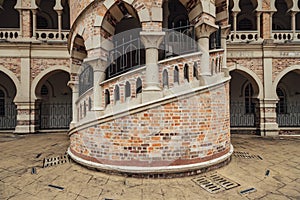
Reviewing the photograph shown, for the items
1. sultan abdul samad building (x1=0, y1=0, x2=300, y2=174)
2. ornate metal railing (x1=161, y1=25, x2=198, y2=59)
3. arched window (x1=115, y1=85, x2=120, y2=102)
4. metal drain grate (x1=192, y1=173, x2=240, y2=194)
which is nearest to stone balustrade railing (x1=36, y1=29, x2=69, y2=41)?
sultan abdul samad building (x1=0, y1=0, x2=300, y2=174)

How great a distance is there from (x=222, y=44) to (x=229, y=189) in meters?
4.24

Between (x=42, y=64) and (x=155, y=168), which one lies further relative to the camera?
(x=42, y=64)

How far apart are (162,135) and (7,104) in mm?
13970

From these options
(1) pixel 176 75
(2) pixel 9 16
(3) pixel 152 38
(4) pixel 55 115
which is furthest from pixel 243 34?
(2) pixel 9 16

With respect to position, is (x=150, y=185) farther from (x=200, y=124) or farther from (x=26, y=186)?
(x=26, y=186)

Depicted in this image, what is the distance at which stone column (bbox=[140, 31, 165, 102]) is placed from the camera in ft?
16.3

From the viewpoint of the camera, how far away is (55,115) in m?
14.4

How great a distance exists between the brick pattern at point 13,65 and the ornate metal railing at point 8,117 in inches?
147

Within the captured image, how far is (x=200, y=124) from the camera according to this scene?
5.20 metres

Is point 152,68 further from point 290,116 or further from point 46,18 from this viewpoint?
point 290,116

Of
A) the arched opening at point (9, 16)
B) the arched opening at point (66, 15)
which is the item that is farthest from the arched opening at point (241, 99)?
the arched opening at point (9, 16)

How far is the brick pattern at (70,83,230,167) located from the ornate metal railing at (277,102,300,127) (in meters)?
11.7

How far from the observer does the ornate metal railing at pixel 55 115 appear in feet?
46.4

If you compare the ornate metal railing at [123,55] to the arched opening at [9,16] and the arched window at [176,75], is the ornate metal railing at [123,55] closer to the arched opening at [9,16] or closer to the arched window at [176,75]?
the arched window at [176,75]
